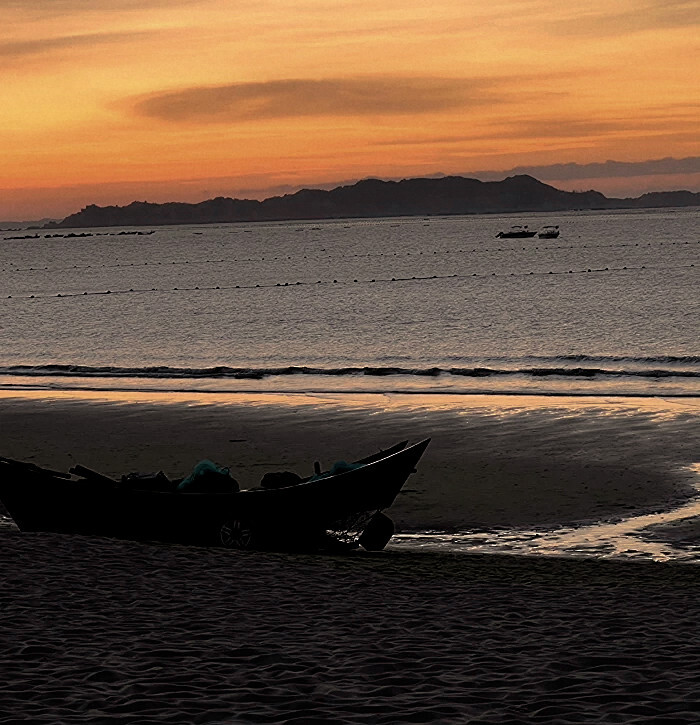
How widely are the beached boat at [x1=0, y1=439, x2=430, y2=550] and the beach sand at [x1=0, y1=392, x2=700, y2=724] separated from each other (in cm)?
63

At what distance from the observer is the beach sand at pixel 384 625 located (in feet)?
29.9

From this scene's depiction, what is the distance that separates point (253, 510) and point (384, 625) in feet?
18.1

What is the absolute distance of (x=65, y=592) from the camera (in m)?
13.0

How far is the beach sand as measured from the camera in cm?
912

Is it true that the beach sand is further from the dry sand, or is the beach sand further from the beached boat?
the beached boat

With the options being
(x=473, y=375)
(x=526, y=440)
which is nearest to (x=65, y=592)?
(x=526, y=440)

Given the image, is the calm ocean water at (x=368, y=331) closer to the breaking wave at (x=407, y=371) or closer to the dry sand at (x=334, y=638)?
the breaking wave at (x=407, y=371)

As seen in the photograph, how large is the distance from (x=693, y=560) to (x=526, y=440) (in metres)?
10.5

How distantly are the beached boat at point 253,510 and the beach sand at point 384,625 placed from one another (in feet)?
2.07

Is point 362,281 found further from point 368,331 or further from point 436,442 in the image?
point 436,442

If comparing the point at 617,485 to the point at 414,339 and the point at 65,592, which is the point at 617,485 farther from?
the point at 414,339

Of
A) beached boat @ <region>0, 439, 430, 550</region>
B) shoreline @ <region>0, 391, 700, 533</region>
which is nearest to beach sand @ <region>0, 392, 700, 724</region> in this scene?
shoreline @ <region>0, 391, 700, 533</region>

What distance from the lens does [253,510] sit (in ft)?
56.3

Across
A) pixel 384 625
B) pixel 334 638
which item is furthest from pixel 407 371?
pixel 334 638
